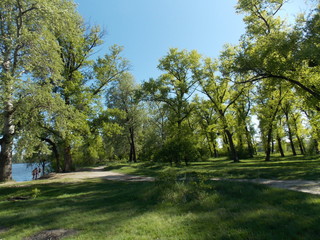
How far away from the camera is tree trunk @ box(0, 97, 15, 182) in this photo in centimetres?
1378

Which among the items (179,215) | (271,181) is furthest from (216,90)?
(179,215)

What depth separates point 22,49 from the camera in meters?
14.0

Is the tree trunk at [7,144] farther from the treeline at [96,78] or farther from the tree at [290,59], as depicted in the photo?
the tree at [290,59]

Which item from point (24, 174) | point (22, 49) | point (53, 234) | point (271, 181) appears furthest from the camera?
point (24, 174)

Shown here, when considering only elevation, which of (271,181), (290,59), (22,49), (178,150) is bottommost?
(271,181)

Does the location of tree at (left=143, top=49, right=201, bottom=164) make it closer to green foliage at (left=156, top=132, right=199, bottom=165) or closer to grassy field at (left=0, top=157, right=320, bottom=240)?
green foliage at (left=156, top=132, right=199, bottom=165)

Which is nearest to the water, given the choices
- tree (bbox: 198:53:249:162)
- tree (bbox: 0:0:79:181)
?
tree (bbox: 0:0:79:181)

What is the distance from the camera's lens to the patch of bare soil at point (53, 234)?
551cm

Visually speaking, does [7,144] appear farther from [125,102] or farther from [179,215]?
[125,102]

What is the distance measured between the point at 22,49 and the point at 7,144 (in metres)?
5.99

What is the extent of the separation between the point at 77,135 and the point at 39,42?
9.97 meters

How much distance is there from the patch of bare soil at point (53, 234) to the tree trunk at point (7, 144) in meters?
10.4

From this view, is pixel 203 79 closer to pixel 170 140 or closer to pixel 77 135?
pixel 170 140

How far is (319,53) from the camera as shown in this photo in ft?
41.7
